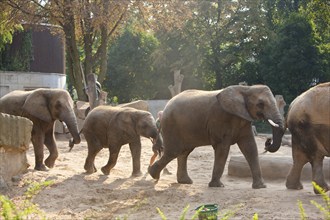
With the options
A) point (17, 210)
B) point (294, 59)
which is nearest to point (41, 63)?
point (294, 59)

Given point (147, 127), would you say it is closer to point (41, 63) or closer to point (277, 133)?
point (277, 133)

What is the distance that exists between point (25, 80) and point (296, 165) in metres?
22.4

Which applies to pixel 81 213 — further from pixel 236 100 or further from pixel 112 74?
pixel 112 74

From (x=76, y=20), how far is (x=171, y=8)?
14.8 feet

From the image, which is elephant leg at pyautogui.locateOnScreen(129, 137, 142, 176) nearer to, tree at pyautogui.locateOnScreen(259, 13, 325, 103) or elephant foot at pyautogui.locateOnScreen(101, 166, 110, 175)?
elephant foot at pyautogui.locateOnScreen(101, 166, 110, 175)

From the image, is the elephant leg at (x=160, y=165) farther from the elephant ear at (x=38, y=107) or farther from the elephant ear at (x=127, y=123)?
the elephant ear at (x=38, y=107)

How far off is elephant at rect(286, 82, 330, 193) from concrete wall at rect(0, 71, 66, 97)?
22.0m

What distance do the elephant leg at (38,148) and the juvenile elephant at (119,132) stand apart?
956 mm

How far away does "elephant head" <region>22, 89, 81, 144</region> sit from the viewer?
10578mm

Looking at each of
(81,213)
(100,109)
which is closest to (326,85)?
(81,213)

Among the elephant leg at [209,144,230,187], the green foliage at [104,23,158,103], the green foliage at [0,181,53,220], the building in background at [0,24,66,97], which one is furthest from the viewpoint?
A: the green foliage at [104,23,158,103]

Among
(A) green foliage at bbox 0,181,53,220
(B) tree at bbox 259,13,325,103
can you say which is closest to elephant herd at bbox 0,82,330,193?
(A) green foliage at bbox 0,181,53,220

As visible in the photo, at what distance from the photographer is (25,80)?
1128 inches

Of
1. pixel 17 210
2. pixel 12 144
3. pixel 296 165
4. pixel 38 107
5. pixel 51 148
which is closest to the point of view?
pixel 17 210
